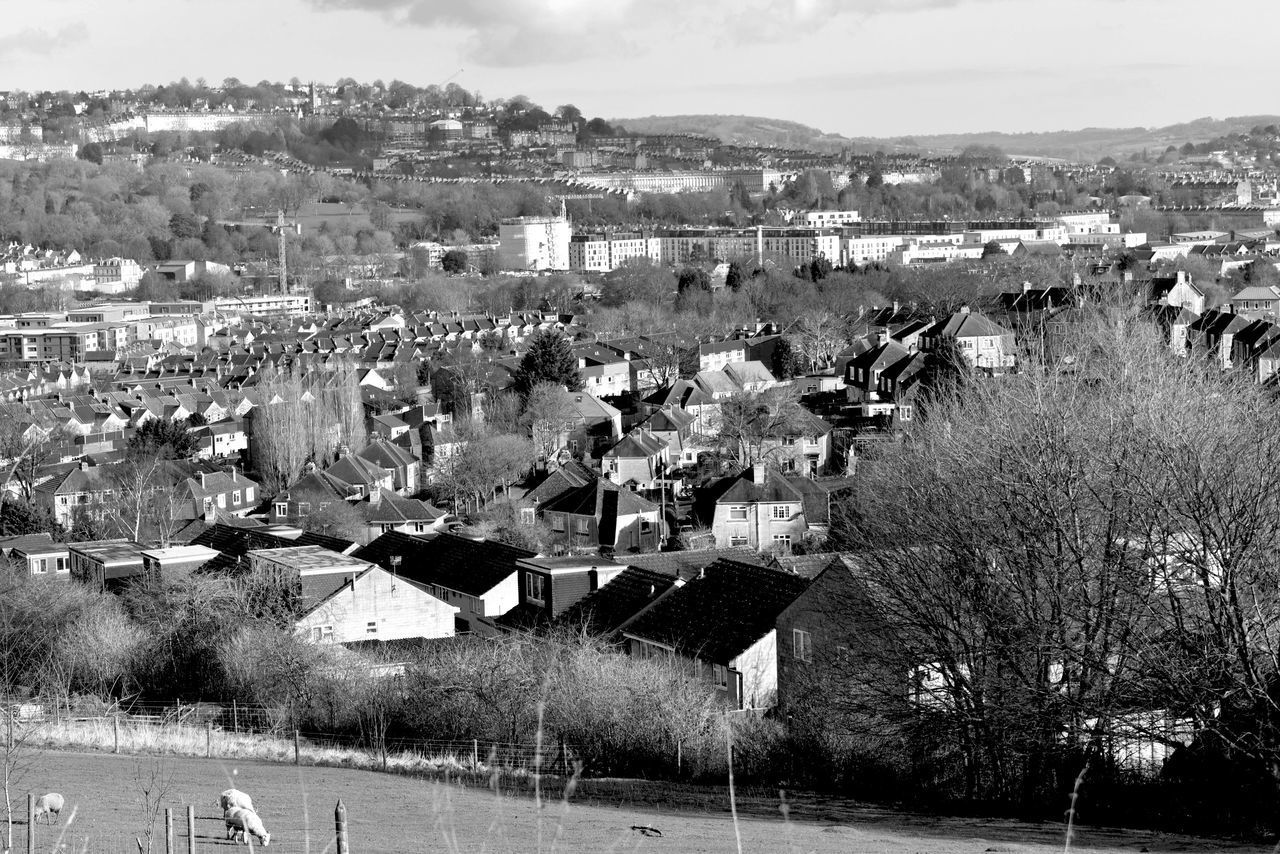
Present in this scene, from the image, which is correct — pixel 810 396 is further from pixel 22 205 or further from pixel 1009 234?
pixel 22 205

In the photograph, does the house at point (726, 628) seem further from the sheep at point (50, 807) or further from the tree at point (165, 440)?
the tree at point (165, 440)

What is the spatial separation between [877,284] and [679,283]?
203 inches

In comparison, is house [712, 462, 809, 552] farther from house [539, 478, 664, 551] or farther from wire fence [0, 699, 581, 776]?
wire fence [0, 699, 581, 776]

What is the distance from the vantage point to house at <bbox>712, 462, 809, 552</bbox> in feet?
54.7

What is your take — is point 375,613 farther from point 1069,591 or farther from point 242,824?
point 242,824

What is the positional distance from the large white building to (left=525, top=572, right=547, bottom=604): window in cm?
5073

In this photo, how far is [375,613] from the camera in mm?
11062

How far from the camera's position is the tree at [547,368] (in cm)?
2488

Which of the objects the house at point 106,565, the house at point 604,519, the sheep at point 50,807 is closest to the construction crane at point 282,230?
the house at point 604,519

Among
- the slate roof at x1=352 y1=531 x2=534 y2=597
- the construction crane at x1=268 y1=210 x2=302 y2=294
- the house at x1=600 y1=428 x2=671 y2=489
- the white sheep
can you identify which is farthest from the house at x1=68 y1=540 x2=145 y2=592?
the construction crane at x1=268 y1=210 x2=302 y2=294

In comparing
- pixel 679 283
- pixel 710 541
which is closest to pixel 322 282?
pixel 679 283

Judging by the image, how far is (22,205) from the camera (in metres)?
75.6

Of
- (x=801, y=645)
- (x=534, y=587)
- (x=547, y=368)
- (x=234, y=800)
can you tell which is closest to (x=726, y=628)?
(x=801, y=645)

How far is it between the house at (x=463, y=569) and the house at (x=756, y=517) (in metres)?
3.79
